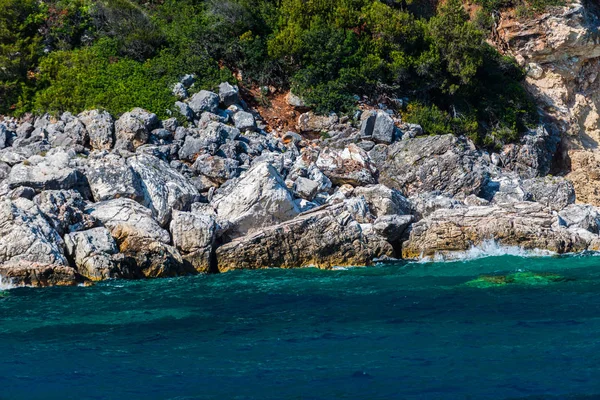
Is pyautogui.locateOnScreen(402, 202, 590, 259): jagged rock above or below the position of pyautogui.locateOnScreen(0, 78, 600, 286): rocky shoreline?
below

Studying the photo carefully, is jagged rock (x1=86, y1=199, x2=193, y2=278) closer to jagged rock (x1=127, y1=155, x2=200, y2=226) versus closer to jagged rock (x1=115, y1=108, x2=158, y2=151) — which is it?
jagged rock (x1=127, y1=155, x2=200, y2=226)

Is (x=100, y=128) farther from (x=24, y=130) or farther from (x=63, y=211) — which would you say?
(x=63, y=211)

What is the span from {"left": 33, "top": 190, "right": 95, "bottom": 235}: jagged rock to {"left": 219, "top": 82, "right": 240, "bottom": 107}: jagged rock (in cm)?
896

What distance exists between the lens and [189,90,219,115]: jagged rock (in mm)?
25875

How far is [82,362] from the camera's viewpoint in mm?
11758

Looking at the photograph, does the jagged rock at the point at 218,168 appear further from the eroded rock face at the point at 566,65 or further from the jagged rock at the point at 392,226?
the eroded rock face at the point at 566,65

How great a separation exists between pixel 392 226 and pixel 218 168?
19.0ft

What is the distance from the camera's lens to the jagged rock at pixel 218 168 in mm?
22281

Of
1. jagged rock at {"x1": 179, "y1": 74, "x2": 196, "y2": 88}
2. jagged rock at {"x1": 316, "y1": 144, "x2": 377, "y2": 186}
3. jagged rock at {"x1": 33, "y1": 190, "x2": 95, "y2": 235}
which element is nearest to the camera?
jagged rock at {"x1": 33, "y1": 190, "x2": 95, "y2": 235}

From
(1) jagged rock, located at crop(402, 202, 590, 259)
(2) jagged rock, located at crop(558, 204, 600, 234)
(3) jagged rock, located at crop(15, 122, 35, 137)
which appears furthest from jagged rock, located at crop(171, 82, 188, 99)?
(2) jagged rock, located at crop(558, 204, 600, 234)

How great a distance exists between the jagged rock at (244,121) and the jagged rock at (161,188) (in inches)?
176

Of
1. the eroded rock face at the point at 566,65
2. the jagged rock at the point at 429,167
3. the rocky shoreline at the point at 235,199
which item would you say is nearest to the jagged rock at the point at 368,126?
the rocky shoreline at the point at 235,199

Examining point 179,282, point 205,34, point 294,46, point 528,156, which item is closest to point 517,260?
point 179,282

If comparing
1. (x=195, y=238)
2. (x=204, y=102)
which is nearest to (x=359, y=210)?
(x=195, y=238)
